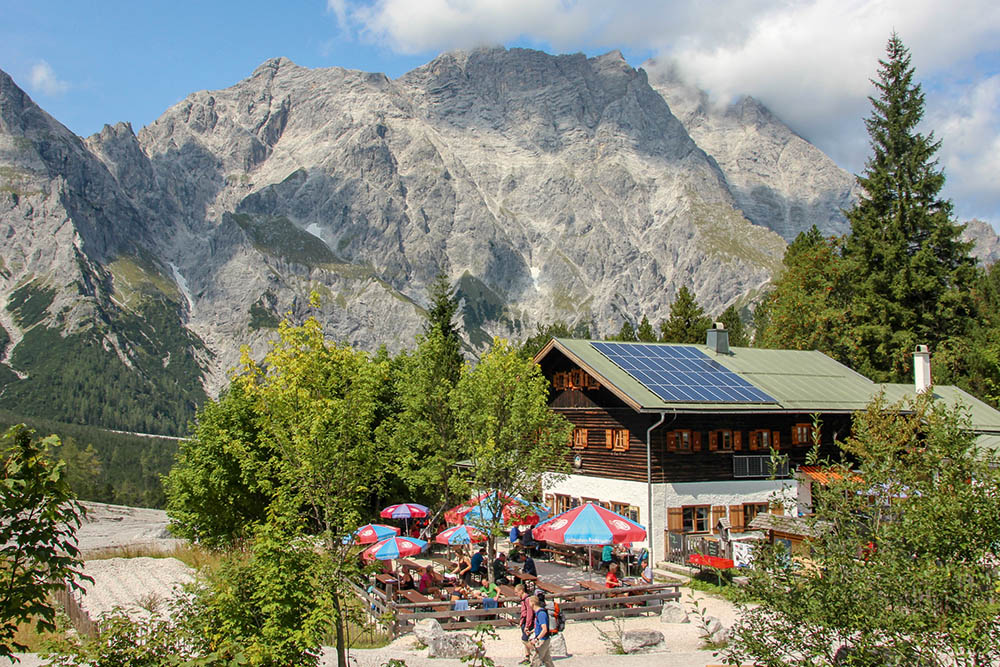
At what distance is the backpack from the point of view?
18.4 m

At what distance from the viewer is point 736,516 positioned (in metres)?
30.7

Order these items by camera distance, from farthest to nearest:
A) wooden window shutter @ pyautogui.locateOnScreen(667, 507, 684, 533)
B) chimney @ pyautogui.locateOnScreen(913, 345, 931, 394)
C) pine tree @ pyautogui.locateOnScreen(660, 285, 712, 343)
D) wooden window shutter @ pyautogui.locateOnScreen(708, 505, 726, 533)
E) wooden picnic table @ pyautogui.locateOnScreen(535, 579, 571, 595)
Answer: pine tree @ pyautogui.locateOnScreen(660, 285, 712, 343)
chimney @ pyautogui.locateOnScreen(913, 345, 931, 394)
wooden window shutter @ pyautogui.locateOnScreen(708, 505, 726, 533)
wooden window shutter @ pyautogui.locateOnScreen(667, 507, 684, 533)
wooden picnic table @ pyautogui.locateOnScreen(535, 579, 571, 595)

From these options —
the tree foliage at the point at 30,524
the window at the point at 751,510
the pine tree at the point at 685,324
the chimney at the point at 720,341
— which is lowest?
the window at the point at 751,510

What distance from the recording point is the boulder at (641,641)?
18.2 metres

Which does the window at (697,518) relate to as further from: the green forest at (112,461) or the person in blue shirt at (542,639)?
the green forest at (112,461)

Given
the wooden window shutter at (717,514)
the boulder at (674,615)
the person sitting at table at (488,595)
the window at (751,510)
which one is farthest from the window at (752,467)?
the person sitting at table at (488,595)

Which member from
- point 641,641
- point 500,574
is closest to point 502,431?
point 500,574

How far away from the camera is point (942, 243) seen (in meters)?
51.8

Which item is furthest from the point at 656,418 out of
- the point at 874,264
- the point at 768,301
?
the point at 768,301

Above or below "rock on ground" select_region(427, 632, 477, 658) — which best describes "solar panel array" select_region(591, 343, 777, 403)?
above

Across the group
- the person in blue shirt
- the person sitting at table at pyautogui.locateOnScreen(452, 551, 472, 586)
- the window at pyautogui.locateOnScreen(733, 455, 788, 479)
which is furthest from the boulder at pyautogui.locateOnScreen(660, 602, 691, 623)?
the window at pyautogui.locateOnScreen(733, 455, 788, 479)

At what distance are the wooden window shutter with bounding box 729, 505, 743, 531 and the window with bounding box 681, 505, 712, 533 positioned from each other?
97 cm

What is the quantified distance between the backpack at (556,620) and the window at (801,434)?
55.9 ft

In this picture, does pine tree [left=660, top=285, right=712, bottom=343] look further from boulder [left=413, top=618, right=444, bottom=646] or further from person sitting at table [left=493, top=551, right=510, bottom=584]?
boulder [left=413, top=618, right=444, bottom=646]
